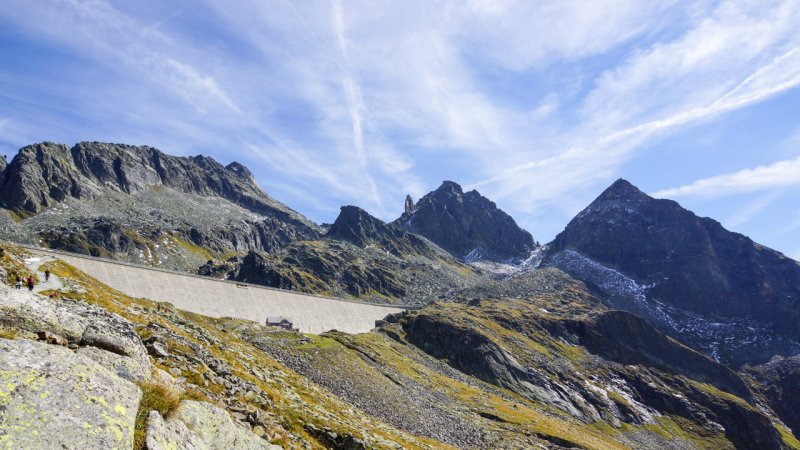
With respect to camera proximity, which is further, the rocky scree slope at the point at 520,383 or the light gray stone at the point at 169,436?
the rocky scree slope at the point at 520,383

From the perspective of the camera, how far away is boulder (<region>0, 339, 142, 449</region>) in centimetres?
988

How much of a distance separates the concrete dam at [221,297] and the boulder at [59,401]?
331 feet

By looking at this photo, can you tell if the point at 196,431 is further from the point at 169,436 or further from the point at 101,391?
the point at 101,391

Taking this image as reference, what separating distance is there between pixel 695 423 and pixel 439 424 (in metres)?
140

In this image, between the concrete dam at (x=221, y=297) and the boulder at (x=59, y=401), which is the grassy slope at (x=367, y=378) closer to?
the boulder at (x=59, y=401)

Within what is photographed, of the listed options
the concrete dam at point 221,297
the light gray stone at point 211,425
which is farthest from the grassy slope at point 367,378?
the concrete dam at point 221,297

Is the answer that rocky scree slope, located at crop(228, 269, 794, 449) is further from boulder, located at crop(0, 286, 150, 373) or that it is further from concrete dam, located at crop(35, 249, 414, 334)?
boulder, located at crop(0, 286, 150, 373)

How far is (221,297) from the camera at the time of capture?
12288 centimetres

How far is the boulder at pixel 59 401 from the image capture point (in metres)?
9.88

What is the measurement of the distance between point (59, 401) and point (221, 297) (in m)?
119

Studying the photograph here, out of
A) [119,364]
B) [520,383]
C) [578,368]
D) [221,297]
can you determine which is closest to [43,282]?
[119,364]

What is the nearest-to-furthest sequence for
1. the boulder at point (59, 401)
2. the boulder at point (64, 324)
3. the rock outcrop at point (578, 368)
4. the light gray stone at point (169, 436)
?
the boulder at point (59, 401) < the light gray stone at point (169, 436) < the boulder at point (64, 324) < the rock outcrop at point (578, 368)

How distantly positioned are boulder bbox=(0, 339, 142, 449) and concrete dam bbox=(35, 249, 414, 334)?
331 feet

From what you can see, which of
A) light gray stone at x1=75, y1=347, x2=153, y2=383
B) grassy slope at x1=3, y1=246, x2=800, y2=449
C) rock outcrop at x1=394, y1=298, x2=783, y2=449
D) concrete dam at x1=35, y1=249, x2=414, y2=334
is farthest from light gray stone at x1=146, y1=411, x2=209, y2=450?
rock outcrop at x1=394, y1=298, x2=783, y2=449
